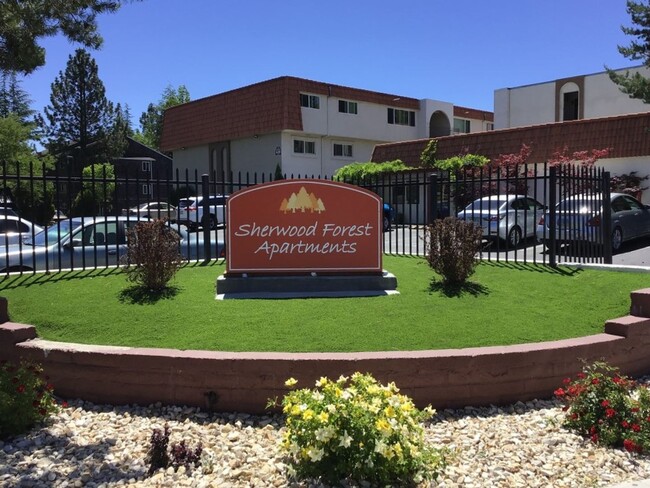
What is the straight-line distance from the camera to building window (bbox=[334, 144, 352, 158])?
3703 cm

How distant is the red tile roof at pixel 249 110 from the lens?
32.5m

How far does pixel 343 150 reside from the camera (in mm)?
37438

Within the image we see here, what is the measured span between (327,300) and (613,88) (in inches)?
1201

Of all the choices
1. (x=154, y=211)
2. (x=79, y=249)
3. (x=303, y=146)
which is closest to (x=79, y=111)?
(x=303, y=146)

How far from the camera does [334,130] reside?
35.1m

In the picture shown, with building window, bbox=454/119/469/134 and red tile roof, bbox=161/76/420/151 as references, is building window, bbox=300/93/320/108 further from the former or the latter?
building window, bbox=454/119/469/134

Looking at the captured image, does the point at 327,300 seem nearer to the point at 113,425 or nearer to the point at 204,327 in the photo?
the point at 204,327

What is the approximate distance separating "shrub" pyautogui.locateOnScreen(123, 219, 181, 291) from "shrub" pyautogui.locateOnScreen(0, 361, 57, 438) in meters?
2.22

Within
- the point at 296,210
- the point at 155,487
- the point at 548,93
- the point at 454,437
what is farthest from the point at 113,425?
the point at 548,93

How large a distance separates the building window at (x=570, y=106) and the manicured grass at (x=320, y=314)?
29.4m

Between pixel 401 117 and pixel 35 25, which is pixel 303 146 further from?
pixel 35 25

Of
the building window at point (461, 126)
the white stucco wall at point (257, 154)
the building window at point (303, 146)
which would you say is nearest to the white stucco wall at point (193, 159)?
the white stucco wall at point (257, 154)

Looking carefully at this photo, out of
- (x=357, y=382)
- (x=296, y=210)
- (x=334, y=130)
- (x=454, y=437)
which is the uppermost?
(x=334, y=130)

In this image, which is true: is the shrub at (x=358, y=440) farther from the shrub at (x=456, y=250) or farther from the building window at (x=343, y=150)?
the building window at (x=343, y=150)
